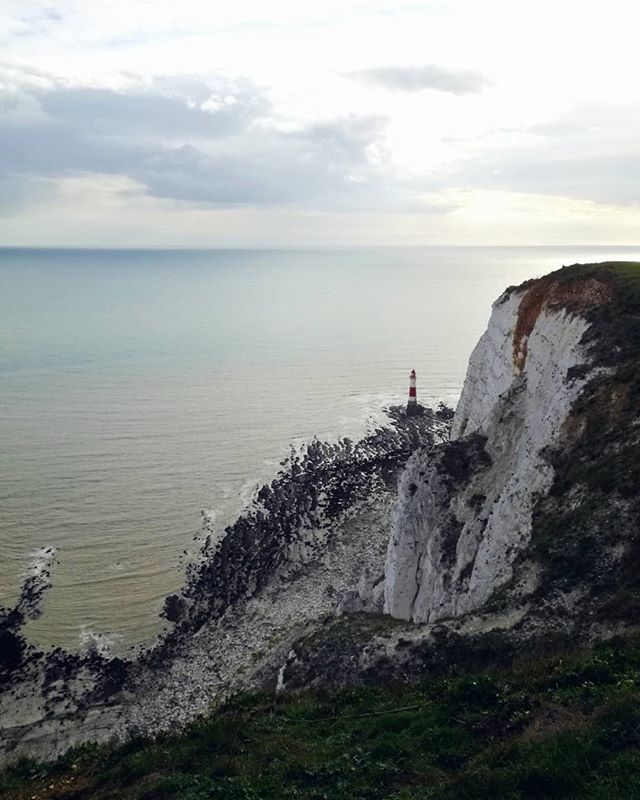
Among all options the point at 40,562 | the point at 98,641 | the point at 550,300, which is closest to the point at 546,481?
the point at 550,300

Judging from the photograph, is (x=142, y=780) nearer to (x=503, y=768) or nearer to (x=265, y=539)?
(x=503, y=768)

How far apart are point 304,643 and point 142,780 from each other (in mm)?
10984

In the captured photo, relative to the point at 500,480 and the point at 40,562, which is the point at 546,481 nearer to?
the point at 500,480

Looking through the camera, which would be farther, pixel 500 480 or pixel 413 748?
pixel 500 480

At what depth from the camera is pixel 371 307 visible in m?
166

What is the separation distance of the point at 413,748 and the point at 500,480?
56.3 ft

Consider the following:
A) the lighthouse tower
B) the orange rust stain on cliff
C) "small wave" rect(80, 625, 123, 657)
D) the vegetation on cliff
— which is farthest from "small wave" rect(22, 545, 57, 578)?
the lighthouse tower

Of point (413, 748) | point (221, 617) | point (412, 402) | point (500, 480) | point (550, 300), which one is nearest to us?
point (413, 748)

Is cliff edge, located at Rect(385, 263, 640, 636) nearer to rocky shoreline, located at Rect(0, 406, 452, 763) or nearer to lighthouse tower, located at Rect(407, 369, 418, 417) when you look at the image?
rocky shoreline, located at Rect(0, 406, 452, 763)

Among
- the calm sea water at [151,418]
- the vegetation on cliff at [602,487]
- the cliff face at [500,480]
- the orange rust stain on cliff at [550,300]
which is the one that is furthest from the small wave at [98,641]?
the orange rust stain on cliff at [550,300]

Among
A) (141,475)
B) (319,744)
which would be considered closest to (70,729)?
(319,744)

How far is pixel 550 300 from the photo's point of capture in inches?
1426

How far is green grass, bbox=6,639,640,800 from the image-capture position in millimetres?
10633

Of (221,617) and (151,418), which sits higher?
(151,418)
